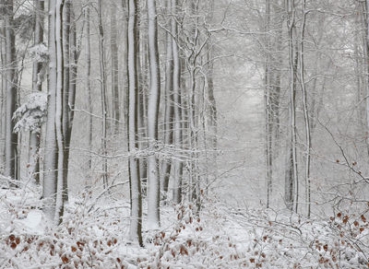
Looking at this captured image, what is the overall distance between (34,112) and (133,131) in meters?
6.48

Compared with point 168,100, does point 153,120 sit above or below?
below

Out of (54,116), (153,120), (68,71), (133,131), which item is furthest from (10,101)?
(133,131)

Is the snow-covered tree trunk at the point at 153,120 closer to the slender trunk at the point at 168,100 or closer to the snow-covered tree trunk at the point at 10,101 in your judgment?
the slender trunk at the point at 168,100

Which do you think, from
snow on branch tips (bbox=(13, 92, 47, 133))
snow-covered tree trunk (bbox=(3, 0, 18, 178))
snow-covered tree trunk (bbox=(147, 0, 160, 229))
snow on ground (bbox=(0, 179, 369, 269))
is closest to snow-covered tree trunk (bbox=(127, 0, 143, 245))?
snow on ground (bbox=(0, 179, 369, 269))

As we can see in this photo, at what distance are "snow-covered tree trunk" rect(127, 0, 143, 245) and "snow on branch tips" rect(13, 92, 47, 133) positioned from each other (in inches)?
231

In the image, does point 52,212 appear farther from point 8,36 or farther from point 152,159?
point 8,36

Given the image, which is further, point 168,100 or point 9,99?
point 9,99

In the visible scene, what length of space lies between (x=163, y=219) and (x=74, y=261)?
541 centimetres

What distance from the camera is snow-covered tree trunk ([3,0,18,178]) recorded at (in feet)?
48.5

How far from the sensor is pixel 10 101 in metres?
15.2

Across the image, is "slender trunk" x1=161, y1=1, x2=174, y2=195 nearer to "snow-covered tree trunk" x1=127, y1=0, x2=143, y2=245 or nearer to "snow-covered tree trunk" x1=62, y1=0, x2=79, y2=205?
"snow-covered tree trunk" x1=62, y1=0, x2=79, y2=205

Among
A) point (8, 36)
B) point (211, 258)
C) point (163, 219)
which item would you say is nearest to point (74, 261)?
point (211, 258)

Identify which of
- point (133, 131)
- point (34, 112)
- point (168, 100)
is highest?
point (168, 100)

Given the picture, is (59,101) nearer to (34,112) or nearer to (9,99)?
(34,112)
